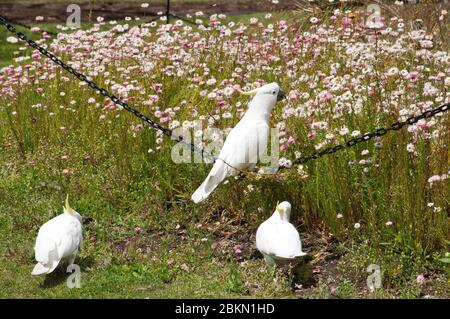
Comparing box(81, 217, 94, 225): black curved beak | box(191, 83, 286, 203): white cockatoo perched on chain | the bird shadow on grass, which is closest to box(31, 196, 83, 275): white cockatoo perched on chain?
the bird shadow on grass

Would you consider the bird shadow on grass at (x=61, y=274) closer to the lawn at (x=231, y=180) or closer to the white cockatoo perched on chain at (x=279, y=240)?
the lawn at (x=231, y=180)

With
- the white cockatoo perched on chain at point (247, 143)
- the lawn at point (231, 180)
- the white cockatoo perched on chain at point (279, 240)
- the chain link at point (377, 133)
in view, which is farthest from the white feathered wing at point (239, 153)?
the white cockatoo perched on chain at point (279, 240)

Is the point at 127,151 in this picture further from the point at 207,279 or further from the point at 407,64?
the point at 407,64

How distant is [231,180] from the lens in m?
5.91

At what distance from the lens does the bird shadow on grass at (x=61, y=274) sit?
518 centimetres

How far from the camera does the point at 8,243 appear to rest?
5867mm

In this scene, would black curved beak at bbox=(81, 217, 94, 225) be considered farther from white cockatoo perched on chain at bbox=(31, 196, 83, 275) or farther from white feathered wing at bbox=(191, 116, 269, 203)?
white feathered wing at bbox=(191, 116, 269, 203)

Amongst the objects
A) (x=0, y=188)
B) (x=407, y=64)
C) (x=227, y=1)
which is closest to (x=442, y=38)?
(x=407, y=64)

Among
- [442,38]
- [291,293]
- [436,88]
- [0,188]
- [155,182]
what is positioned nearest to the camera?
[291,293]

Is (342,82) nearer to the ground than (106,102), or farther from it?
farther from it

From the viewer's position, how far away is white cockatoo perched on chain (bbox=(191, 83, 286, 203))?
17.9 feet

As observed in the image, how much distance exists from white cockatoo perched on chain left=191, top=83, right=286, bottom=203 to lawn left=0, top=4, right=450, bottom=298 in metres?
0.17

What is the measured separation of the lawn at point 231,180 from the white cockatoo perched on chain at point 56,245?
15cm

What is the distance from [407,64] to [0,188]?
331 cm
